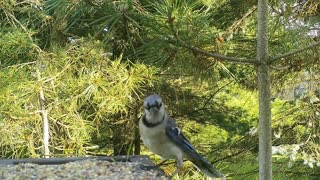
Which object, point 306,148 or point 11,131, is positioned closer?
point 306,148

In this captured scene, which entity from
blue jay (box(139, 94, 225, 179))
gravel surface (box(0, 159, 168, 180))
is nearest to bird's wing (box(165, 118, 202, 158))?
blue jay (box(139, 94, 225, 179))

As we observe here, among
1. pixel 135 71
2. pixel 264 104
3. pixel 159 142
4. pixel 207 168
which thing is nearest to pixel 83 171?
pixel 159 142

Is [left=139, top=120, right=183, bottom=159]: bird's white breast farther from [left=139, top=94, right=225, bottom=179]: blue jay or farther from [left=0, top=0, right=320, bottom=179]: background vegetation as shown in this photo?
[left=0, top=0, right=320, bottom=179]: background vegetation

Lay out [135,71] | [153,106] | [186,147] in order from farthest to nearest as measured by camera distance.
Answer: [135,71] → [186,147] → [153,106]

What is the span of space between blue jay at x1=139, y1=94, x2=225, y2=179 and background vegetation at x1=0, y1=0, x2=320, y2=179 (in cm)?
21

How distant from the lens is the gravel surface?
1397 mm

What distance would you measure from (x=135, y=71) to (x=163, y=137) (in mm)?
1274

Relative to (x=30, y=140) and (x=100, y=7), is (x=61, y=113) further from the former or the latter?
(x=100, y=7)

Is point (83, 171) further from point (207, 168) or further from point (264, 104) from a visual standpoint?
point (264, 104)

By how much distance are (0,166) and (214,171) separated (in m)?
0.61

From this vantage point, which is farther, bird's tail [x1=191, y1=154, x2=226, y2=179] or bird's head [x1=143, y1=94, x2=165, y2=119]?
bird's tail [x1=191, y1=154, x2=226, y2=179]

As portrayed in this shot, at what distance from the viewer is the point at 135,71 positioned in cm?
275

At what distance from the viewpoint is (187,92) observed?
4074 millimetres

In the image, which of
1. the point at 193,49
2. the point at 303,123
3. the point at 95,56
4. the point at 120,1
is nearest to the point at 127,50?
the point at 95,56
